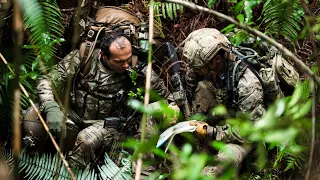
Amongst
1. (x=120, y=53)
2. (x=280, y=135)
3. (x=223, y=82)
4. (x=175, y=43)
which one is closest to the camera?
(x=280, y=135)

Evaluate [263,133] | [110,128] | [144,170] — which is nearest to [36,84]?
[110,128]

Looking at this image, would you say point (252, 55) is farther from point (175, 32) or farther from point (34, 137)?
point (34, 137)

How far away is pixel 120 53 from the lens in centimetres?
442

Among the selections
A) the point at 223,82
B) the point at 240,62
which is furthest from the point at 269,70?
the point at 223,82

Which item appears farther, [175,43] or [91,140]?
[175,43]

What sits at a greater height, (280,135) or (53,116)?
(280,135)

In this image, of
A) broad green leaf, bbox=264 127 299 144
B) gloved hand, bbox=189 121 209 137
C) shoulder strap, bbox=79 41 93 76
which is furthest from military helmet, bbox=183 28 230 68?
broad green leaf, bbox=264 127 299 144

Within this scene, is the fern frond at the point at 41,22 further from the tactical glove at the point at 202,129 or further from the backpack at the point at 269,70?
the backpack at the point at 269,70

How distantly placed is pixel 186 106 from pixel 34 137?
4.49ft

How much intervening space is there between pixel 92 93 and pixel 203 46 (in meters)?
1.17

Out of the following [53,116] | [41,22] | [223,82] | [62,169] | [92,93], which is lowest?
[62,169]

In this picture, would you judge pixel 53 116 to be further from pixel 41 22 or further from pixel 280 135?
pixel 280 135

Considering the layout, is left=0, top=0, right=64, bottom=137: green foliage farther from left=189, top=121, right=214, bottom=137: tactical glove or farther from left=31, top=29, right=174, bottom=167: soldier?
left=189, top=121, right=214, bottom=137: tactical glove

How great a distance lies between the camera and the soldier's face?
4.42 metres
